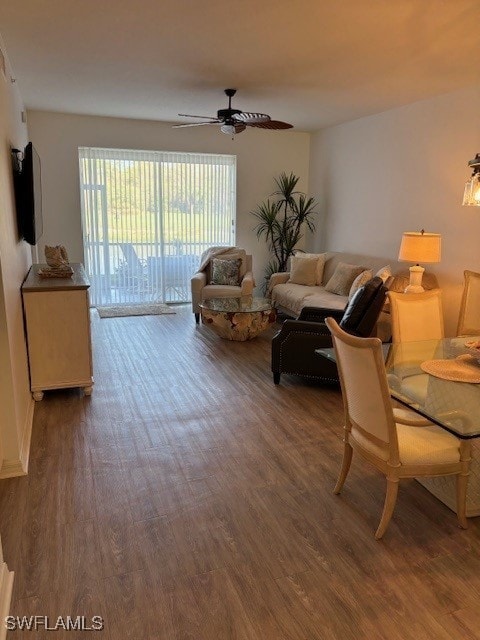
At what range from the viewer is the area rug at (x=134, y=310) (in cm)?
631

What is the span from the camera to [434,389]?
220 centimetres

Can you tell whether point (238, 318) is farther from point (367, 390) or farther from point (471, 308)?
point (367, 390)

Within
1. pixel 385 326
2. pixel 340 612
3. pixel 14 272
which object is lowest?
pixel 340 612

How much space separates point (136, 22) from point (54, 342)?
7.51 feet

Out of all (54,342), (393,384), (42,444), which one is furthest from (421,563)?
(54,342)

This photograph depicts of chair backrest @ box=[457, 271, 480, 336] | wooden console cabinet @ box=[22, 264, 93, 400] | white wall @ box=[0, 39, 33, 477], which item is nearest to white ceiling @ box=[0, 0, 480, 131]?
white wall @ box=[0, 39, 33, 477]

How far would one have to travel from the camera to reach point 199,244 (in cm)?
707

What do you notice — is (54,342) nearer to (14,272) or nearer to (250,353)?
(14,272)

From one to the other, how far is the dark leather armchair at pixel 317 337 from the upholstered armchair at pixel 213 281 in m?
2.05

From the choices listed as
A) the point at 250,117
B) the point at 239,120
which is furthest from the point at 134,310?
the point at 250,117

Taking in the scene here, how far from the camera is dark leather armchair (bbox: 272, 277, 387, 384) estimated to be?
3506 mm

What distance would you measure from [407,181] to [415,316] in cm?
272

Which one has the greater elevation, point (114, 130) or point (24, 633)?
point (114, 130)

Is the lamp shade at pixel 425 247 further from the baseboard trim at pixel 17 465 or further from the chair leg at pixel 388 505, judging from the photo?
the baseboard trim at pixel 17 465
